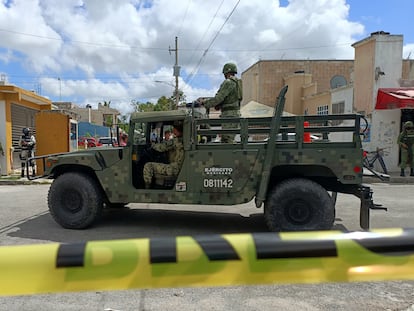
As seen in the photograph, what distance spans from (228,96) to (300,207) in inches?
88.3

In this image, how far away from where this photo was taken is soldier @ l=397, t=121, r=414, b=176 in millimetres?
12391

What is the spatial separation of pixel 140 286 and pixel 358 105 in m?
15.1

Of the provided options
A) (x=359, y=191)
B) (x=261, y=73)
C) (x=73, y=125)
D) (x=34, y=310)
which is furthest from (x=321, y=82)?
(x=34, y=310)

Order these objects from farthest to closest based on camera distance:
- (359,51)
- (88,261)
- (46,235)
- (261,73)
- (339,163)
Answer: (261,73) < (359,51) < (46,235) < (339,163) < (88,261)

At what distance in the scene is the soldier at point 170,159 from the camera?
18.0 feet

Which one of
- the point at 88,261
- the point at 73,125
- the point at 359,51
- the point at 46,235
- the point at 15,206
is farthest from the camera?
the point at 73,125

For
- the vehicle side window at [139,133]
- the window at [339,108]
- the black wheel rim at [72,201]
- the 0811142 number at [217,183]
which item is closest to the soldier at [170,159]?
the vehicle side window at [139,133]

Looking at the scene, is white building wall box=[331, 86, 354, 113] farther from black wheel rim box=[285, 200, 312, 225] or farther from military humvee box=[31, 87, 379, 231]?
black wheel rim box=[285, 200, 312, 225]

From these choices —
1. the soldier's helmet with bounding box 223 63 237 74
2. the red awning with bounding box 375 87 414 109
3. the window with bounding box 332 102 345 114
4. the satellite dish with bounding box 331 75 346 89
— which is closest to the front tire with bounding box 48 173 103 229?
the soldier's helmet with bounding box 223 63 237 74

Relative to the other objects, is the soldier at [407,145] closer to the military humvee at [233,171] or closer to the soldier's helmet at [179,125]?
the military humvee at [233,171]

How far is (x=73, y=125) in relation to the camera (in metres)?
16.8

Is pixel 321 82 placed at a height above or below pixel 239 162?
above

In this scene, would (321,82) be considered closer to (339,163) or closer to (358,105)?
(358,105)

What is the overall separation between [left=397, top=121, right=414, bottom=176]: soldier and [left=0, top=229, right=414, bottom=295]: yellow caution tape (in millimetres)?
12169
